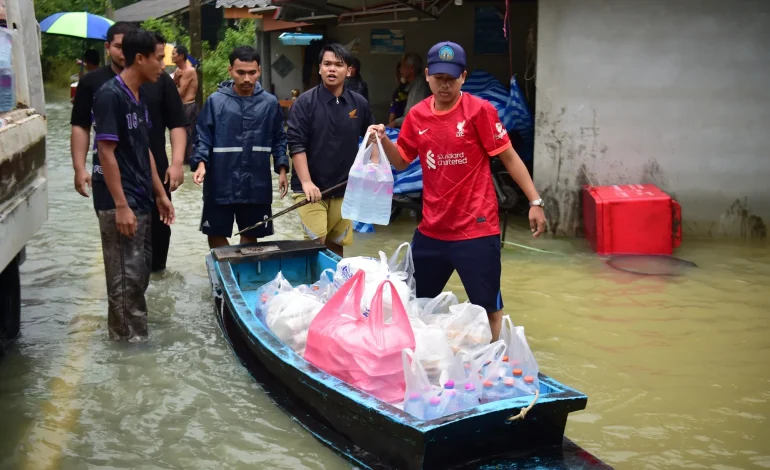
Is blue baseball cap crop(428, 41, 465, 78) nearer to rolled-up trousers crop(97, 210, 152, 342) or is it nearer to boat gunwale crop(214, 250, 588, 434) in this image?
boat gunwale crop(214, 250, 588, 434)

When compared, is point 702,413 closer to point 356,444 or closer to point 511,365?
point 511,365

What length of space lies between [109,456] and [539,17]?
21.1 feet

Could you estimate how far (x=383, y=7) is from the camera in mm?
10945

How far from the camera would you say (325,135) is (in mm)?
6328

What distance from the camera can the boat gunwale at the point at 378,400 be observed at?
3732 millimetres

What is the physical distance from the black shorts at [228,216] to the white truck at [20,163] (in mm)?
1280

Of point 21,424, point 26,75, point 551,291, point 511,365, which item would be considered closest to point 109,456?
point 21,424

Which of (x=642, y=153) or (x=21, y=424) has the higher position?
(x=642, y=153)

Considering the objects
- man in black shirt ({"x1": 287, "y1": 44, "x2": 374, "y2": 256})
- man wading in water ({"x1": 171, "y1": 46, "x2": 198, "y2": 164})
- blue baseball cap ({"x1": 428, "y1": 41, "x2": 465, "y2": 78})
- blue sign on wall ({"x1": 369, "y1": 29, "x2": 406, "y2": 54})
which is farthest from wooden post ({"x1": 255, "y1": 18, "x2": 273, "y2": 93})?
blue baseball cap ({"x1": 428, "y1": 41, "x2": 465, "y2": 78})

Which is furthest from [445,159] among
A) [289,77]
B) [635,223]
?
[289,77]

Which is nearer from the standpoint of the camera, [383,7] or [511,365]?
[511,365]

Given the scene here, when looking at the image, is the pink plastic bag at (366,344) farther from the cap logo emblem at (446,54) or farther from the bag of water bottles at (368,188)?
the cap logo emblem at (446,54)

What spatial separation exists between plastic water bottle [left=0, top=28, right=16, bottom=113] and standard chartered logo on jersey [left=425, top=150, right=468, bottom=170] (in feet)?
8.36

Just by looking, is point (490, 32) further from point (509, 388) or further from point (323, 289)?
point (509, 388)
